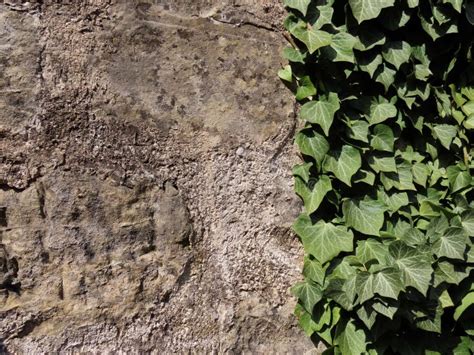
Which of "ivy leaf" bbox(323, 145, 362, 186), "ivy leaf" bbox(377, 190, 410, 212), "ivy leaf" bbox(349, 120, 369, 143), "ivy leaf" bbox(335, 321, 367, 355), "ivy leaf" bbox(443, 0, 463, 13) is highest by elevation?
→ "ivy leaf" bbox(443, 0, 463, 13)

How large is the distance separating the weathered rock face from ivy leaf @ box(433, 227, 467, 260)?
43 centimetres

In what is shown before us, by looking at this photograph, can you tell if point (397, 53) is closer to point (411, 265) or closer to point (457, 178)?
point (457, 178)

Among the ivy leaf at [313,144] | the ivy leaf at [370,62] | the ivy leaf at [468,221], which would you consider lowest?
the ivy leaf at [468,221]

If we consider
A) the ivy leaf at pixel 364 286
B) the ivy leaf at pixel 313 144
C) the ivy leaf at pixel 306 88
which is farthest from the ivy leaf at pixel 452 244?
the ivy leaf at pixel 306 88

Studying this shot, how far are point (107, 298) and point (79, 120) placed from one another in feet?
1.61

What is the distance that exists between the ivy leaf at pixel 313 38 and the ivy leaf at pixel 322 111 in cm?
15

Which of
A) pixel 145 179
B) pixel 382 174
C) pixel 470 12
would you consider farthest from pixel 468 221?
pixel 145 179

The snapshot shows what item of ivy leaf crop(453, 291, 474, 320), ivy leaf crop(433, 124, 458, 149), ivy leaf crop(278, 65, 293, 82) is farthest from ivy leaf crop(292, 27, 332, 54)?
ivy leaf crop(453, 291, 474, 320)

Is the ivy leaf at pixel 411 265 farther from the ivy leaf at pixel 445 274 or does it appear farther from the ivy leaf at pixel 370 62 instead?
the ivy leaf at pixel 370 62

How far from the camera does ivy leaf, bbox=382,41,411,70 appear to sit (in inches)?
70.1

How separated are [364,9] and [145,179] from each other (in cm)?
80

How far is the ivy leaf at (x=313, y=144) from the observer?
1728 millimetres

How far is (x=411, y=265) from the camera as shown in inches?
68.1

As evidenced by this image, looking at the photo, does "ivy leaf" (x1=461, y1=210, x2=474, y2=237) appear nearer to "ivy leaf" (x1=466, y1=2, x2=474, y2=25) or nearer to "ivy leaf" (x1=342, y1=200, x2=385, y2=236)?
"ivy leaf" (x1=342, y1=200, x2=385, y2=236)
